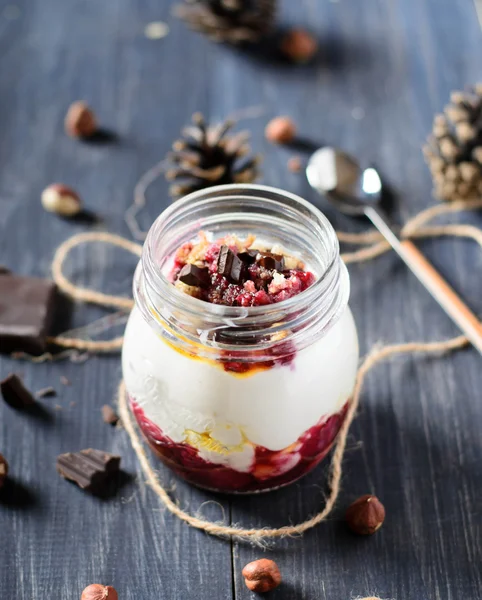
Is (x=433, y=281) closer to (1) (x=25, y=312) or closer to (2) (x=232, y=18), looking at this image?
(1) (x=25, y=312)

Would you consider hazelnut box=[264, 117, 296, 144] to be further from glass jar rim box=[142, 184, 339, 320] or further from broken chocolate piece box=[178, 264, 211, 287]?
broken chocolate piece box=[178, 264, 211, 287]

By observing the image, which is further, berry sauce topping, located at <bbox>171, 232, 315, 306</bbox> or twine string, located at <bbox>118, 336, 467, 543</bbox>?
twine string, located at <bbox>118, 336, 467, 543</bbox>

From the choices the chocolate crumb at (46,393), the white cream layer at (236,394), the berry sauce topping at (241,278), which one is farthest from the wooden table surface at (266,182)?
the berry sauce topping at (241,278)

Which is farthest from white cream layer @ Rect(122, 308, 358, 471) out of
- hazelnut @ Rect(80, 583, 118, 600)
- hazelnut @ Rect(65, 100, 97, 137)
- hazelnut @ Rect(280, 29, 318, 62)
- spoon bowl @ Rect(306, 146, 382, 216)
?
hazelnut @ Rect(280, 29, 318, 62)

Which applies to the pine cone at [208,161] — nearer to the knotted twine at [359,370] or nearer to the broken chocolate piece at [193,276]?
the knotted twine at [359,370]

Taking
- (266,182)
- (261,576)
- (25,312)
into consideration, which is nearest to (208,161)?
(266,182)

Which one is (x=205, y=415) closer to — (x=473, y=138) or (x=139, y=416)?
(x=139, y=416)

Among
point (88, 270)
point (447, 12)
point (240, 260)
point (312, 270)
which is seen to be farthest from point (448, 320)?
point (447, 12)
